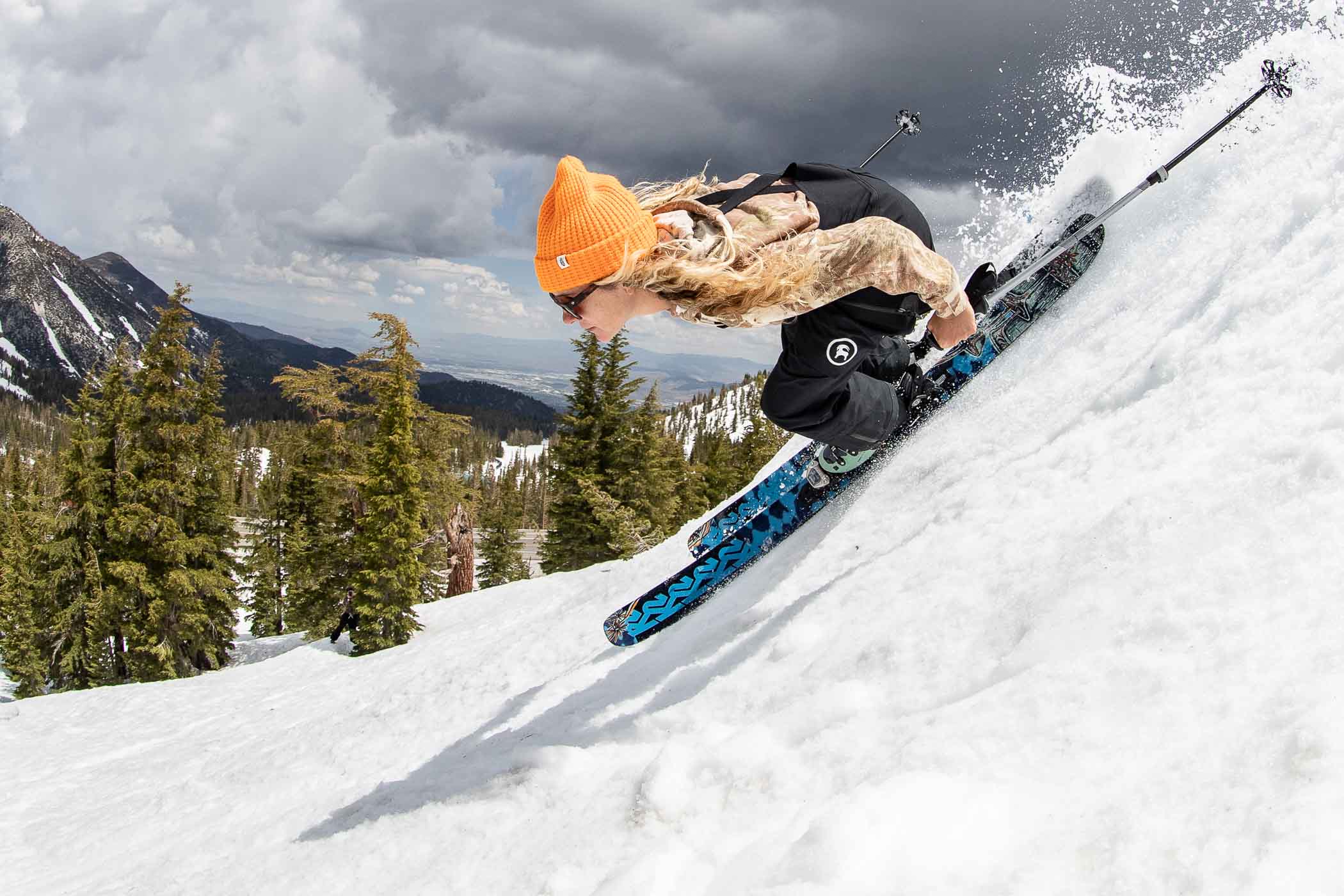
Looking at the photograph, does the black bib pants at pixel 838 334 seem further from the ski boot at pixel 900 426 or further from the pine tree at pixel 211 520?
the pine tree at pixel 211 520

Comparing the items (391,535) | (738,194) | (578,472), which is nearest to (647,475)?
(578,472)

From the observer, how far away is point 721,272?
2.68 metres

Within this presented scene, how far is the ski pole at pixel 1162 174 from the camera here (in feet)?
17.3

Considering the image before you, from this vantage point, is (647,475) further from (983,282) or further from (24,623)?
(24,623)

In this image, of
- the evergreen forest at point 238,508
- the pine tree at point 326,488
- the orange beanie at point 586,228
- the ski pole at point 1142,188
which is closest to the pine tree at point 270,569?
the evergreen forest at point 238,508

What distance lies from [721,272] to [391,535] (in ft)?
65.9

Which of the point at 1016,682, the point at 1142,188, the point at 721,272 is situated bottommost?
the point at 1016,682

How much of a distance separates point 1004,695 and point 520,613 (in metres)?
8.78

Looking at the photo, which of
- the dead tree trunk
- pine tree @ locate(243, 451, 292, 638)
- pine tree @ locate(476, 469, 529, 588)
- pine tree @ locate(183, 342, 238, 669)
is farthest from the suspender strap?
pine tree @ locate(476, 469, 529, 588)

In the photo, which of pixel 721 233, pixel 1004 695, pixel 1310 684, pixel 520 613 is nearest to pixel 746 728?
pixel 1004 695

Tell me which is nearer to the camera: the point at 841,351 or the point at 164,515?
the point at 841,351

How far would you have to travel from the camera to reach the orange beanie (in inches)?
105

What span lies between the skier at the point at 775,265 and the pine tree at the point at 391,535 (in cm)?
1871

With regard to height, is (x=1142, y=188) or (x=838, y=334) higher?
(x=1142, y=188)
